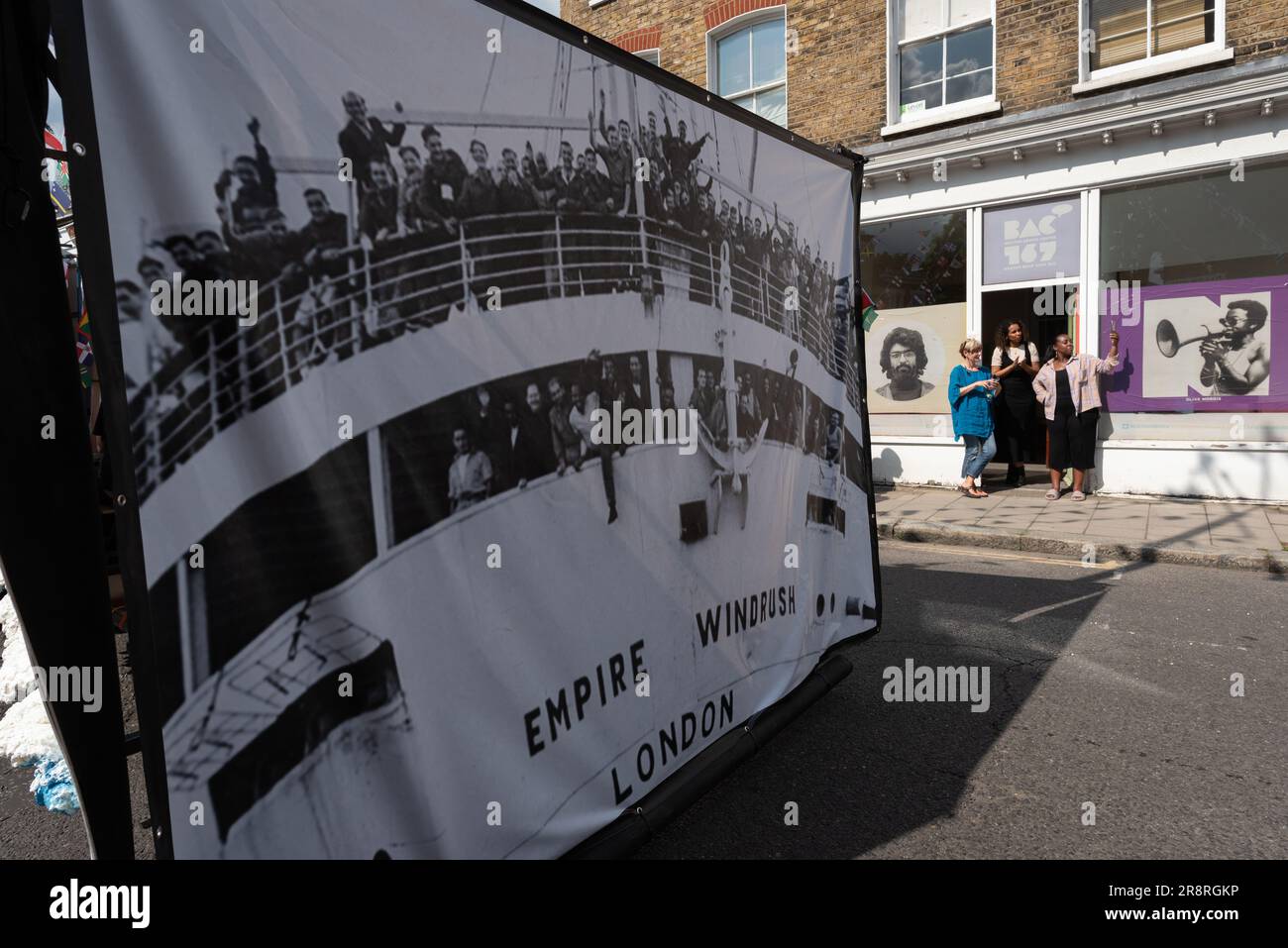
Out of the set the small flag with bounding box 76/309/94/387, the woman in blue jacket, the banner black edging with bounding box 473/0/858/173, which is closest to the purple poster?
the woman in blue jacket

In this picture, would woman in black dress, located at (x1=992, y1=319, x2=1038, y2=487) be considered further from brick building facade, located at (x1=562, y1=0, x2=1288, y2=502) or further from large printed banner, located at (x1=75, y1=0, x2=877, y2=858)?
large printed banner, located at (x1=75, y1=0, x2=877, y2=858)

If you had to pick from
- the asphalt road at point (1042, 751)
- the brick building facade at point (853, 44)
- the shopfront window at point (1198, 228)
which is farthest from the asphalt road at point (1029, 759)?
the brick building facade at point (853, 44)

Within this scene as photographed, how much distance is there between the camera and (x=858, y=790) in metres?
3.44

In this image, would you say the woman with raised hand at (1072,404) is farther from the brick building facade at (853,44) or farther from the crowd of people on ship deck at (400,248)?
the crowd of people on ship deck at (400,248)

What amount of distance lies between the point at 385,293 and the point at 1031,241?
1043 centimetres

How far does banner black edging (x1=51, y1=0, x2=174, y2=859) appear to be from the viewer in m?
1.62

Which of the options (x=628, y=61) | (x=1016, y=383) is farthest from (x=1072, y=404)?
(x=628, y=61)

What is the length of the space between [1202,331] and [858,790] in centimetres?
862

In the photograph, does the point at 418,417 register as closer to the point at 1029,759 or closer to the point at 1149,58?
the point at 1029,759

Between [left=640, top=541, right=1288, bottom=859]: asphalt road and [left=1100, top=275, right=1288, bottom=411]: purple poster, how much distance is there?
14.3 ft

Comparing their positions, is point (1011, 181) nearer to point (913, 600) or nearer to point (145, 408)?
point (913, 600)

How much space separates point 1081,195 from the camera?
33.5ft

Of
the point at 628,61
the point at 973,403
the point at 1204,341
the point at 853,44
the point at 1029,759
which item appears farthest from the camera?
the point at 853,44

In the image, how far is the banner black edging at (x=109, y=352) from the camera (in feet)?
5.31
